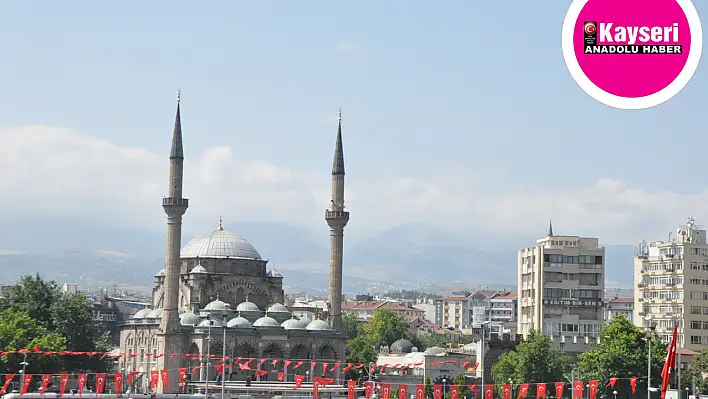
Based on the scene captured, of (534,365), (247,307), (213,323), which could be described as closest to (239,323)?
(213,323)

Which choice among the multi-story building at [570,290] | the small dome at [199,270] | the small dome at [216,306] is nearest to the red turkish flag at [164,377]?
the small dome at [216,306]

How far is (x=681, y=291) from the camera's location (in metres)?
92.8

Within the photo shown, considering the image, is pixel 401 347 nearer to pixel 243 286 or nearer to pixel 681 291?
pixel 243 286

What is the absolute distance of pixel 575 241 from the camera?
10094 cm

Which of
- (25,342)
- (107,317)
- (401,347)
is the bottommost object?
(25,342)

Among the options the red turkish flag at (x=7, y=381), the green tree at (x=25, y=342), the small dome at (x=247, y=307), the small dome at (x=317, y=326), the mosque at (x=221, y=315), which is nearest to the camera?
the red turkish flag at (x=7, y=381)

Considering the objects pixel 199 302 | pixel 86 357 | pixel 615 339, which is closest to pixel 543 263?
→ pixel 615 339

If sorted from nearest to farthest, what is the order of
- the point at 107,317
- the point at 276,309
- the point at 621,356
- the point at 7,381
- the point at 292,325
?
1. the point at 7,381
2. the point at 621,356
3. the point at 292,325
4. the point at 276,309
5. the point at 107,317

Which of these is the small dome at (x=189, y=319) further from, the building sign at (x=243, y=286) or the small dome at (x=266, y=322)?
the building sign at (x=243, y=286)

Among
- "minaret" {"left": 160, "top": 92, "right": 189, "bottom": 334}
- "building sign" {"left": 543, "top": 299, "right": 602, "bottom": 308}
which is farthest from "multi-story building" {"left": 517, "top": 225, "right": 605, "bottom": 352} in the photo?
"minaret" {"left": 160, "top": 92, "right": 189, "bottom": 334}

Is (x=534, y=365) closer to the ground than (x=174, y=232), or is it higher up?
closer to the ground

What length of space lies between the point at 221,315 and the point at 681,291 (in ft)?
114

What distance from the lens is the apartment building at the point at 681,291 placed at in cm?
9262

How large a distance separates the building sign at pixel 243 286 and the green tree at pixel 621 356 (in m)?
31.6
